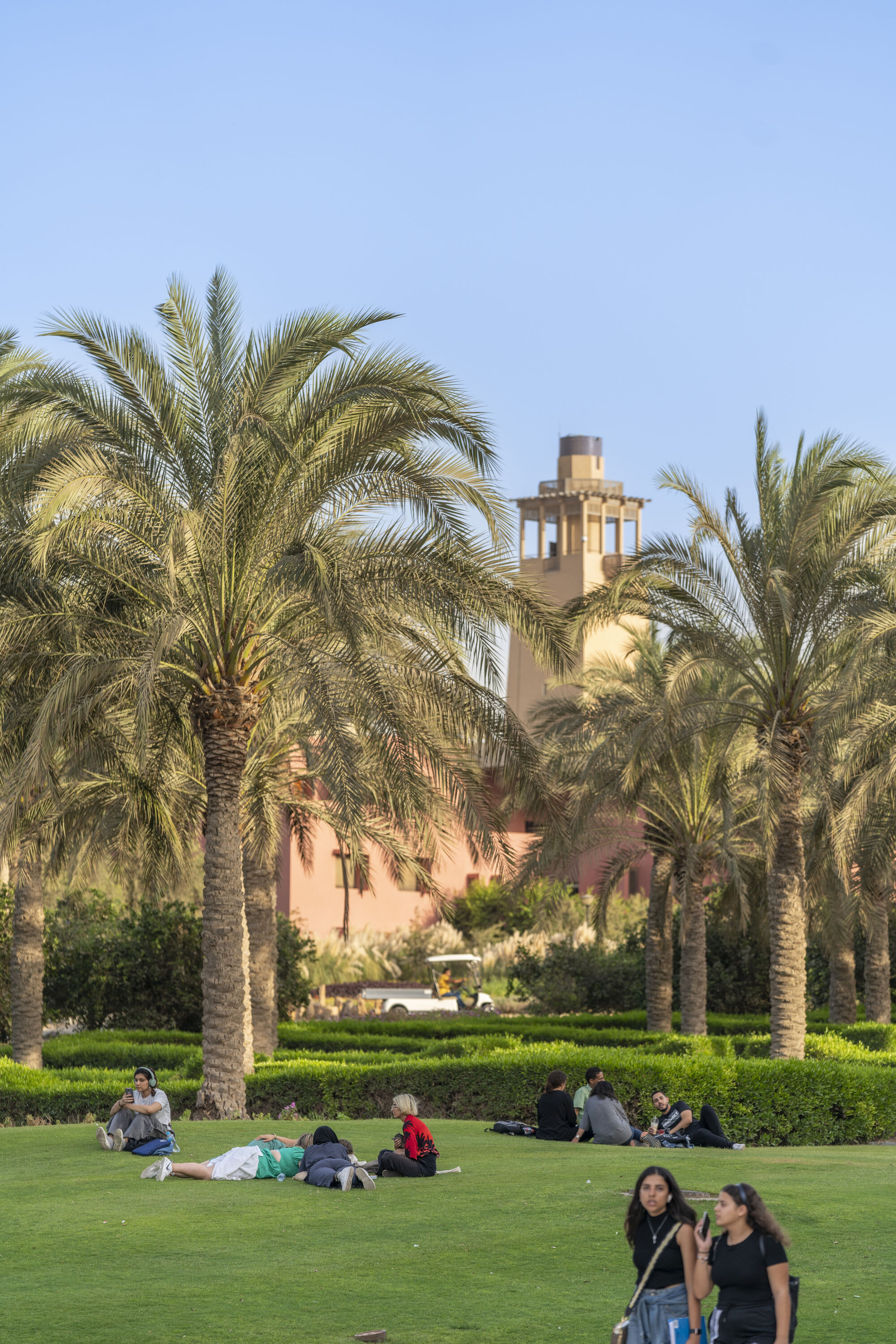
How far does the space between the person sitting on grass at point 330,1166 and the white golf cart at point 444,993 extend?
25.8m

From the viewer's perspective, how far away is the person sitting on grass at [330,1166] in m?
11.5

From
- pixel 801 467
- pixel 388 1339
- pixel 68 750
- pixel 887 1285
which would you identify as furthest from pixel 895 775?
→ pixel 388 1339

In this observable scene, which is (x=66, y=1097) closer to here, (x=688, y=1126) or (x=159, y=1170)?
(x=159, y=1170)

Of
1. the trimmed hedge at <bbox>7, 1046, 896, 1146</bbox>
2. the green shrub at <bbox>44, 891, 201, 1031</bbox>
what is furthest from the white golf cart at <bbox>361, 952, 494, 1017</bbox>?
the trimmed hedge at <bbox>7, 1046, 896, 1146</bbox>

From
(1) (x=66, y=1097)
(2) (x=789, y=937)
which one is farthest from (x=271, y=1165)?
(2) (x=789, y=937)

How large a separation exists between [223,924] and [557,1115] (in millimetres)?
4357

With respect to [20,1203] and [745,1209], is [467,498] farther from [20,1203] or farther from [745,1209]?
[745,1209]

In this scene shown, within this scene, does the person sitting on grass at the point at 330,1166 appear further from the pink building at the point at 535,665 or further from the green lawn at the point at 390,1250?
the pink building at the point at 535,665

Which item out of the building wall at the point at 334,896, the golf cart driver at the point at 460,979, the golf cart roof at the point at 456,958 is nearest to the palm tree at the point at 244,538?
the golf cart driver at the point at 460,979

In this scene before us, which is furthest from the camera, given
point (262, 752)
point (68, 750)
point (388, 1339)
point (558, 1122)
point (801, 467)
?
point (262, 752)

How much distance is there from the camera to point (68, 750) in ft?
58.0

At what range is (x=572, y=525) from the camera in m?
83.3

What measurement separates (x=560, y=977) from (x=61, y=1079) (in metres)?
19.2

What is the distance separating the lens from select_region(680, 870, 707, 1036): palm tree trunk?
26.5 meters
